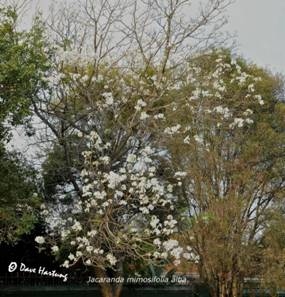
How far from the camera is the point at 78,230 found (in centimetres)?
1010

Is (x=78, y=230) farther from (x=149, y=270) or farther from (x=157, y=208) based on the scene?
(x=149, y=270)

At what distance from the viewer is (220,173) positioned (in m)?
12.3

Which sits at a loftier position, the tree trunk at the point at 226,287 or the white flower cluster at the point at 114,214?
the white flower cluster at the point at 114,214

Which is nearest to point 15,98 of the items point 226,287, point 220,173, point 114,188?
point 114,188

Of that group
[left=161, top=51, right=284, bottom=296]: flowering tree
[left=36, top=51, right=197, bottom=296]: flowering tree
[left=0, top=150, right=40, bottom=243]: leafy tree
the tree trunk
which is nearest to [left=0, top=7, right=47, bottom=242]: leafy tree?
[left=0, top=150, right=40, bottom=243]: leafy tree

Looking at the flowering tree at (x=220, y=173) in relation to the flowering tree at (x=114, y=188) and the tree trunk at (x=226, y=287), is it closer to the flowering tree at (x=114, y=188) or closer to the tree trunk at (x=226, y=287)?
the tree trunk at (x=226, y=287)

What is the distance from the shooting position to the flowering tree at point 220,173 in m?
11.7

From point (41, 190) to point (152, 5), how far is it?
4.39 metres

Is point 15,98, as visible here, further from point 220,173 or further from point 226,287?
point 226,287

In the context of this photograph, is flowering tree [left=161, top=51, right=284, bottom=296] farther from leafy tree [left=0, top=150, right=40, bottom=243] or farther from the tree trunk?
leafy tree [left=0, top=150, right=40, bottom=243]

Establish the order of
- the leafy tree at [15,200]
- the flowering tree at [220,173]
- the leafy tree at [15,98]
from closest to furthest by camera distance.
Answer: the leafy tree at [15,98]
the leafy tree at [15,200]
the flowering tree at [220,173]

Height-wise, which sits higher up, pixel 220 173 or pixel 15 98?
pixel 15 98

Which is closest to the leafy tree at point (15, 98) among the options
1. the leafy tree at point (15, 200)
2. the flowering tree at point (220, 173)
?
the leafy tree at point (15, 200)

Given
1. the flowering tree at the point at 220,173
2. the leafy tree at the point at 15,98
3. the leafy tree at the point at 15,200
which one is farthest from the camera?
the flowering tree at the point at 220,173
